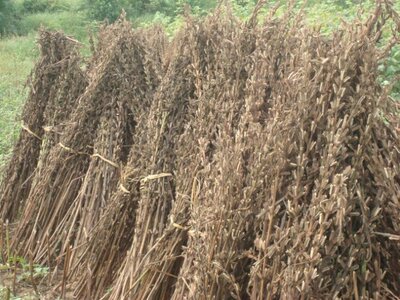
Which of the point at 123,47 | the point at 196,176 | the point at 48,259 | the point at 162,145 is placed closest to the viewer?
the point at 196,176

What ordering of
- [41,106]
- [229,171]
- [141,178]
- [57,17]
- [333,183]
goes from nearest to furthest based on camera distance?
[333,183]
[229,171]
[141,178]
[41,106]
[57,17]

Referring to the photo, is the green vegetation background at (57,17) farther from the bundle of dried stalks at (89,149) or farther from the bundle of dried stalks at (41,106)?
the bundle of dried stalks at (89,149)

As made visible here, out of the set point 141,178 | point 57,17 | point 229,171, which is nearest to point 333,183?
point 229,171

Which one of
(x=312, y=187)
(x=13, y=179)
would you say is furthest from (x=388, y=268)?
(x=13, y=179)

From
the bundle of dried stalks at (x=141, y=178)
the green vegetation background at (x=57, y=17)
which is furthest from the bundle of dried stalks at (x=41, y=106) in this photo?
the green vegetation background at (x=57, y=17)

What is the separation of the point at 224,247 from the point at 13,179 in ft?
7.93

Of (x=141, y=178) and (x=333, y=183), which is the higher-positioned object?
(x=333, y=183)

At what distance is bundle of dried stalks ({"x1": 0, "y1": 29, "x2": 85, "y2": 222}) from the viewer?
4.57 meters

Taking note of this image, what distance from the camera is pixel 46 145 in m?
4.44

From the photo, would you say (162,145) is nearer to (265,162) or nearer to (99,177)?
(99,177)

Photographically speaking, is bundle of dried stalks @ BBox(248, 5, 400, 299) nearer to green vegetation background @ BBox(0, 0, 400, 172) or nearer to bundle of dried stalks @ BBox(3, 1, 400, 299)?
bundle of dried stalks @ BBox(3, 1, 400, 299)

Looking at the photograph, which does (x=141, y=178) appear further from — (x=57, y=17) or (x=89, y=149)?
(x=57, y=17)

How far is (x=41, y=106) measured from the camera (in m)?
4.70

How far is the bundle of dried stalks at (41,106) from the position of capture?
457 cm
